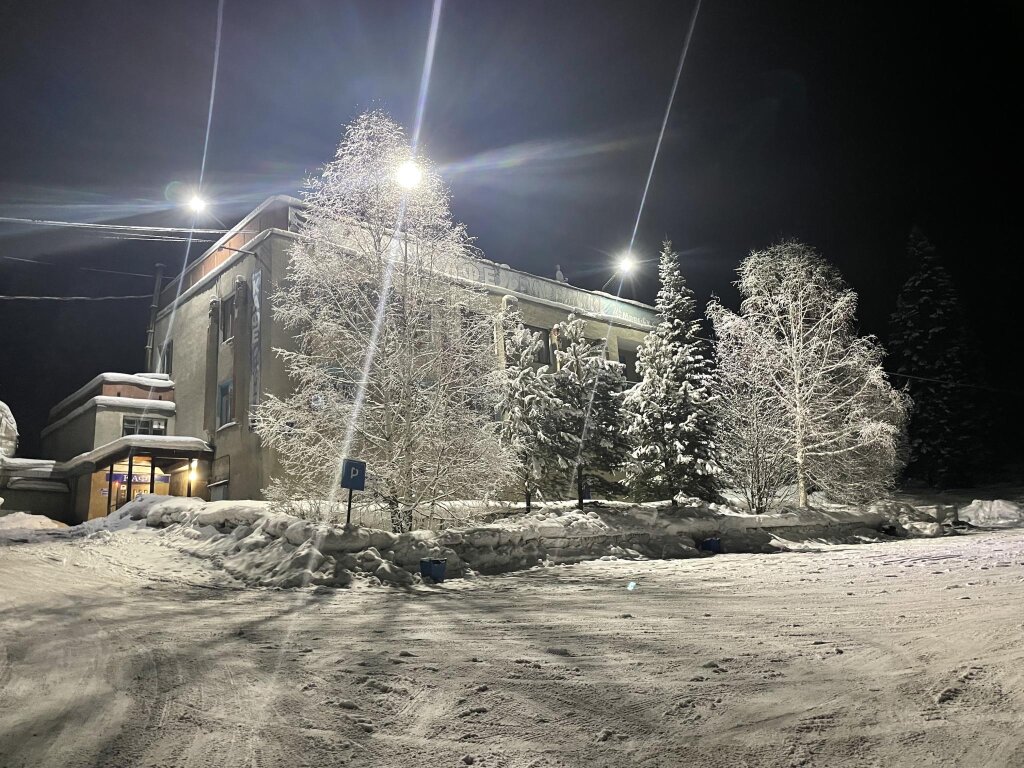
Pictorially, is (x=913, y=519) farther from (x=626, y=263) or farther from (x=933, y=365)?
(x=933, y=365)

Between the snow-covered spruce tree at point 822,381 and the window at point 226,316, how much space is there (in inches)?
727

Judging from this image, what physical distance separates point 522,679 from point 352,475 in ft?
25.3

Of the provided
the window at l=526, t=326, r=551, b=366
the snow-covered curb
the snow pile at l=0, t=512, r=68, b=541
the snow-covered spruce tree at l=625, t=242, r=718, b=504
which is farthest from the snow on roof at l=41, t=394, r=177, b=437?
the snow-covered spruce tree at l=625, t=242, r=718, b=504

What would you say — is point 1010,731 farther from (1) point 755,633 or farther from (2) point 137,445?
(2) point 137,445

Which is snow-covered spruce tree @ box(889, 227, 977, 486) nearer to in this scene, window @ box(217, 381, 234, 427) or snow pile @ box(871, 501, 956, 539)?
snow pile @ box(871, 501, 956, 539)

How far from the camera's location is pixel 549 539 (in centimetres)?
1505

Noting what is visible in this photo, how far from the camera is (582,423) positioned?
2270 cm

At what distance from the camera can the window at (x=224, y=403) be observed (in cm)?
2356

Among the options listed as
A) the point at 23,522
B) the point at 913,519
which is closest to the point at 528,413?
the point at 913,519

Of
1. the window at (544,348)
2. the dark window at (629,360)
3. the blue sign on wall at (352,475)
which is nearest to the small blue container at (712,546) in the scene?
the blue sign on wall at (352,475)

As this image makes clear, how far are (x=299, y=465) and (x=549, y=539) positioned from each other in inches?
233

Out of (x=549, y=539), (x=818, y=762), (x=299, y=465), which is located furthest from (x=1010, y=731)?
(x=299, y=465)

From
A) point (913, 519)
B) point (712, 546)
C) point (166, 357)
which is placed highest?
point (166, 357)

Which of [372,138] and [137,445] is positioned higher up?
[372,138]
